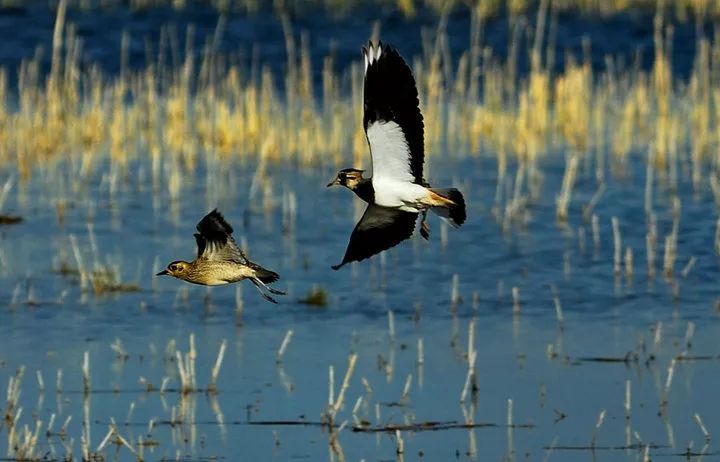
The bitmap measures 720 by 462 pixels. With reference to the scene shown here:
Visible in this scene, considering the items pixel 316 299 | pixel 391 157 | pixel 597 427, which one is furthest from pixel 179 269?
pixel 316 299

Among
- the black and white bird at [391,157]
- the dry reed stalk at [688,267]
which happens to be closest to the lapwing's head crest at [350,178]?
the black and white bird at [391,157]

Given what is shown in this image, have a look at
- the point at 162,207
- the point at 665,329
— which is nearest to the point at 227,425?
the point at 665,329

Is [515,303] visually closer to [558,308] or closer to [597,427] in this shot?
[558,308]

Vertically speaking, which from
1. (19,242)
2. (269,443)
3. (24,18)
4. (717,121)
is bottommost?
(269,443)

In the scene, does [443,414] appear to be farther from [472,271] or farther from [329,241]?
[329,241]

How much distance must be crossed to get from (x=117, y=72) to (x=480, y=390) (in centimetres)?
1343

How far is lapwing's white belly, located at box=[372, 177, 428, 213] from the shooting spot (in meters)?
7.09

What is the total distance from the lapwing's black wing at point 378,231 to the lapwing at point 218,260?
103 cm

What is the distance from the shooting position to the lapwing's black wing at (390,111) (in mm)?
7336

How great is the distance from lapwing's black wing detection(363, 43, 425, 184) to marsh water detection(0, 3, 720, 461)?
5.36 feet

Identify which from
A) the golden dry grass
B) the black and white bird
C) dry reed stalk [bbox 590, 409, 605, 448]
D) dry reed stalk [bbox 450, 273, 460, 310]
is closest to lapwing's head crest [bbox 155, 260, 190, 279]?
the black and white bird

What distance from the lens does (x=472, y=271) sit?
12898mm

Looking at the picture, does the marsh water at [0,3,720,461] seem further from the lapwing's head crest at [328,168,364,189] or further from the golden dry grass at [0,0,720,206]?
the lapwing's head crest at [328,168,364,189]

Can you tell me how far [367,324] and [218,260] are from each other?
4.79m
